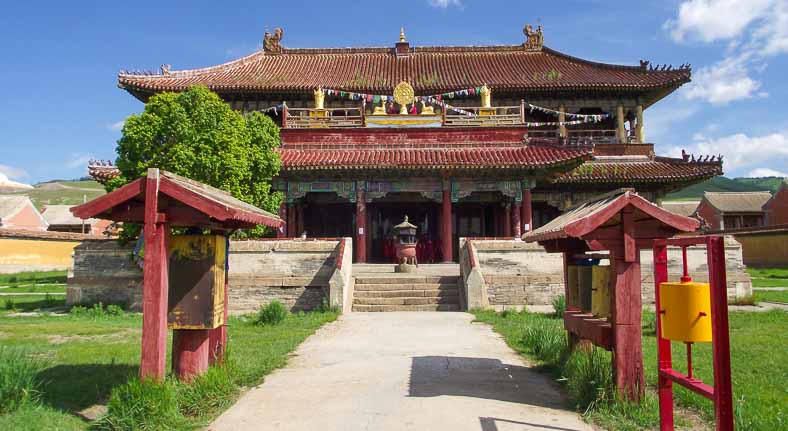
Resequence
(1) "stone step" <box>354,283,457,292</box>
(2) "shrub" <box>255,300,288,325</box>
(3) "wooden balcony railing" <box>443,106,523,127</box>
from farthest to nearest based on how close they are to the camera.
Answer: (3) "wooden balcony railing" <box>443,106,523,127</box> < (1) "stone step" <box>354,283,457,292</box> < (2) "shrub" <box>255,300,288,325</box>

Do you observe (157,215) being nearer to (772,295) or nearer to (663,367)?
(663,367)

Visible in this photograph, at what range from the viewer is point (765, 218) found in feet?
167

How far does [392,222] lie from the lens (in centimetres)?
2403

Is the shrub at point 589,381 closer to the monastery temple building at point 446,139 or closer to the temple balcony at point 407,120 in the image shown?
the monastery temple building at point 446,139

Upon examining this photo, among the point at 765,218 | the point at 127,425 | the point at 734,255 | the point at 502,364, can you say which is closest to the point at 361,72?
the point at 734,255

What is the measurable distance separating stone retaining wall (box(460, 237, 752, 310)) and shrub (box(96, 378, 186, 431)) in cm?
1020

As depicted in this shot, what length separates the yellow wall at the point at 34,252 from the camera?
32.3 metres

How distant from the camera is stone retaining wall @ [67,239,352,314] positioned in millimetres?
14789

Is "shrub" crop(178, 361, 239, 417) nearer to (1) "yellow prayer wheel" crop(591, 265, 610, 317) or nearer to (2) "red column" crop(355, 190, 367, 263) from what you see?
(1) "yellow prayer wheel" crop(591, 265, 610, 317)

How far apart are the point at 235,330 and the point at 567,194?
17.1 metres

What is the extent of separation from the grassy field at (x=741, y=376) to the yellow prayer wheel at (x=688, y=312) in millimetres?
1224

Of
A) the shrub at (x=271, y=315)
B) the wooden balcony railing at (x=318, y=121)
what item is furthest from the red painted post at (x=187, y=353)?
the wooden balcony railing at (x=318, y=121)

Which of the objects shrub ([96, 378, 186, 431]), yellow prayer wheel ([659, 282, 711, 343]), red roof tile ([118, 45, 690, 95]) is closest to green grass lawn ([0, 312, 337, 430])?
shrub ([96, 378, 186, 431])

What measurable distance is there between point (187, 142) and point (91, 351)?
736cm
